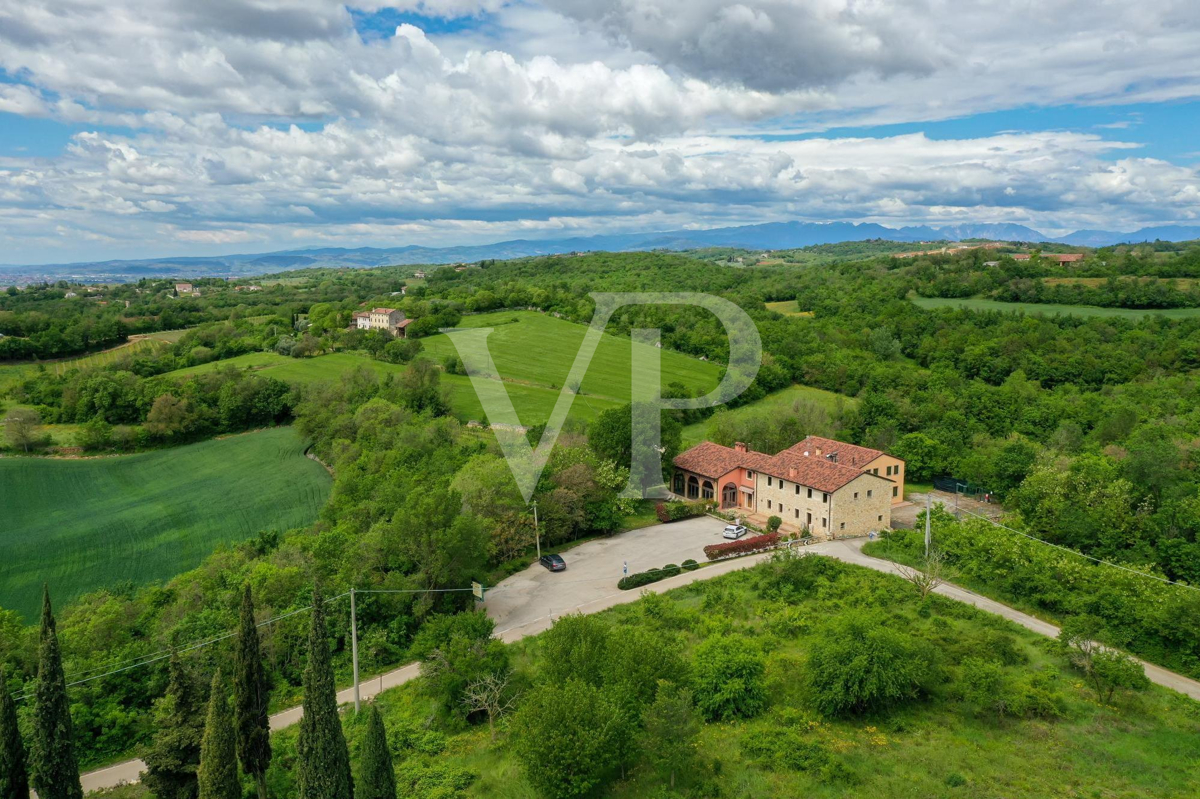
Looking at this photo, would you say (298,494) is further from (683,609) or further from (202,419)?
(683,609)

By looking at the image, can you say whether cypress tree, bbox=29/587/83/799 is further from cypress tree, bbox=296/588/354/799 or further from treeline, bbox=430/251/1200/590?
treeline, bbox=430/251/1200/590

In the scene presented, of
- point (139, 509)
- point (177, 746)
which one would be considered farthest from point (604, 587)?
point (139, 509)

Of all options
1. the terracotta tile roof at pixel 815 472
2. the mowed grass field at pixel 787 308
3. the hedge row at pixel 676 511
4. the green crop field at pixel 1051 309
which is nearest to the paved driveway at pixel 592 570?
the hedge row at pixel 676 511

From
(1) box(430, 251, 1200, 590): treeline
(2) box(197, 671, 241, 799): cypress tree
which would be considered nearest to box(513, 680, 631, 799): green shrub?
(2) box(197, 671, 241, 799): cypress tree

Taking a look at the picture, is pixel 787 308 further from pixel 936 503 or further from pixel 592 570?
pixel 592 570

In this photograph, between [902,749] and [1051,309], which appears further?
[1051,309]

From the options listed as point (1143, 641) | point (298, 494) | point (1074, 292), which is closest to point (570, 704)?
point (1143, 641)

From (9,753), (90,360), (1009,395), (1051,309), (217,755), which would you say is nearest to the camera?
(9,753)

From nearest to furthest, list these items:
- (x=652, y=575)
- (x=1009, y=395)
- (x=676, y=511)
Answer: (x=652, y=575)
(x=676, y=511)
(x=1009, y=395)
